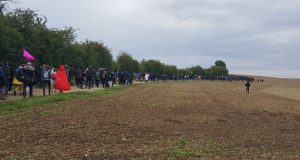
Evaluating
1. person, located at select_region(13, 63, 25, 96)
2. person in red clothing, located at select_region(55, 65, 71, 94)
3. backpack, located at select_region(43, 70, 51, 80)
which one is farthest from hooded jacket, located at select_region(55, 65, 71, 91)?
person, located at select_region(13, 63, 25, 96)

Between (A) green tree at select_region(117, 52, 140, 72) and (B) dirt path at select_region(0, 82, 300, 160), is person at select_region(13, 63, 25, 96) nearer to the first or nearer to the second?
(B) dirt path at select_region(0, 82, 300, 160)

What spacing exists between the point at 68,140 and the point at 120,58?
9645 centimetres

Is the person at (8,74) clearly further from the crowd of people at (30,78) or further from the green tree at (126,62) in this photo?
the green tree at (126,62)

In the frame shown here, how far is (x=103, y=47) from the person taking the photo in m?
82.5

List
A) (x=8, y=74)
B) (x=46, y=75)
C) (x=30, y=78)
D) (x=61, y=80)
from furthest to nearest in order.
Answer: (x=61, y=80), (x=46, y=75), (x=30, y=78), (x=8, y=74)

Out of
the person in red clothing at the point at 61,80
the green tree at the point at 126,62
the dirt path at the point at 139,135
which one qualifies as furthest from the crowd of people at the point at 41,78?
the green tree at the point at 126,62

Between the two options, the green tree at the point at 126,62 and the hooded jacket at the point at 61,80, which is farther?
the green tree at the point at 126,62

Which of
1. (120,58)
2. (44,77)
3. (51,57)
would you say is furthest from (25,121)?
(120,58)

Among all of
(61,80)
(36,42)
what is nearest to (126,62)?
(36,42)

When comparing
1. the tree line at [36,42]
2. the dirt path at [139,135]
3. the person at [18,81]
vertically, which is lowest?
the dirt path at [139,135]

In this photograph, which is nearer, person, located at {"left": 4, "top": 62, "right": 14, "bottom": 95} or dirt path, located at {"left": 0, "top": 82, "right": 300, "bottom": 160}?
dirt path, located at {"left": 0, "top": 82, "right": 300, "bottom": 160}

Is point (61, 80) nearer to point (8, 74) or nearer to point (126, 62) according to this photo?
point (8, 74)

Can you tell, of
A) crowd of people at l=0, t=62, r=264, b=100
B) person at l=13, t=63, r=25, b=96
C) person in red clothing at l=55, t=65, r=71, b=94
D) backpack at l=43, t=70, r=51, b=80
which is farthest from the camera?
person in red clothing at l=55, t=65, r=71, b=94

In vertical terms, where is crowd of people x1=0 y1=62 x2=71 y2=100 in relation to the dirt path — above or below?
above
